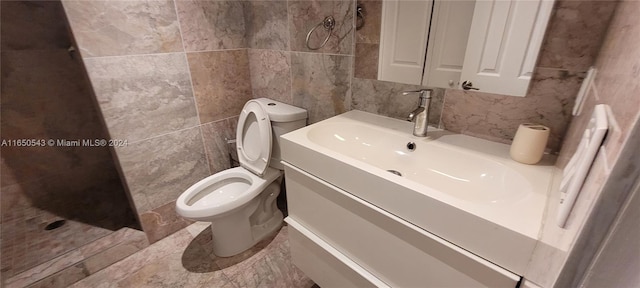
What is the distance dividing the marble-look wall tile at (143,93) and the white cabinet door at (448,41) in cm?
136

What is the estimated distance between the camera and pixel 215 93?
170 cm

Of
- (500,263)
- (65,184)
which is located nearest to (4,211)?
(65,184)

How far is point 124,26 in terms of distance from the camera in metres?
1.25

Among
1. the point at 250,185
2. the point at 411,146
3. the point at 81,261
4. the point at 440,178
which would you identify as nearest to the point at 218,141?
the point at 250,185

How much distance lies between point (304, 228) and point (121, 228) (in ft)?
4.63

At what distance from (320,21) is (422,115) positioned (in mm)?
720

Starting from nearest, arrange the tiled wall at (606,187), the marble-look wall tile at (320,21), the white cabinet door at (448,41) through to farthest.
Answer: the tiled wall at (606,187) → the white cabinet door at (448,41) → the marble-look wall tile at (320,21)

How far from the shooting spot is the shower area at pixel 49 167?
1.49m

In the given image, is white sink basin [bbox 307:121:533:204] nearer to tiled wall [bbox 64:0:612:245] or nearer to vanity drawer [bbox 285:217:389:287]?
tiled wall [bbox 64:0:612:245]

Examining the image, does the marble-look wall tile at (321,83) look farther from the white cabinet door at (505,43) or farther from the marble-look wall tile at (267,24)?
the white cabinet door at (505,43)

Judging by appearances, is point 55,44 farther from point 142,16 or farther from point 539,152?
point 539,152

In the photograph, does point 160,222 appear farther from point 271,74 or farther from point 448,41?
point 448,41

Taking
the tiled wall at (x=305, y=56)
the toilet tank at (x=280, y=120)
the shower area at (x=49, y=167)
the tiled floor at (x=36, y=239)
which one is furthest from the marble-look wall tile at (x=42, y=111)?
the toilet tank at (x=280, y=120)

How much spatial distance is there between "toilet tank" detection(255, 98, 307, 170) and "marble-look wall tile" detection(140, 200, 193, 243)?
0.77m
